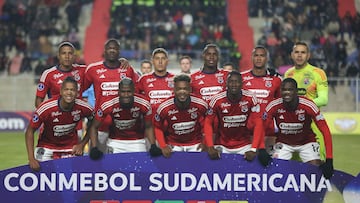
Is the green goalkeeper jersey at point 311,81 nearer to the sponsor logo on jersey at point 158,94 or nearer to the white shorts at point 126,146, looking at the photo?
the sponsor logo on jersey at point 158,94

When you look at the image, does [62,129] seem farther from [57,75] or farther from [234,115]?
[234,115]

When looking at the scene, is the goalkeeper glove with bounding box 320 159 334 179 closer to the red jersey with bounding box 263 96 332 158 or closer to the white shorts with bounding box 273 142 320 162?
the red jersey with bounding box 263 96 332 158

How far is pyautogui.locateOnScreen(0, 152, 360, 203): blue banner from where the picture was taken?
705cm

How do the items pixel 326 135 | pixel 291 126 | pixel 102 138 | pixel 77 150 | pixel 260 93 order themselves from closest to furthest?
pixel 326 135, pixel 77 150, pixel 291 126, pixel 102 138, pixel 260 93

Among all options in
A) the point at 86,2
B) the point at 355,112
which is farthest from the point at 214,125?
the point at 86,2

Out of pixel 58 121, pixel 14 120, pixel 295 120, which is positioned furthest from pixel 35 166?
pixel 14 120

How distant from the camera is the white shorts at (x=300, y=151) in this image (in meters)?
8.13

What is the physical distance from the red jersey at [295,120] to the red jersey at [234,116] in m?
0.18

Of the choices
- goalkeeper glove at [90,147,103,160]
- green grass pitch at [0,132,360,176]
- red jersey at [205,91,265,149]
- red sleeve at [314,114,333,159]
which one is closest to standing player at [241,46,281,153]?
red jersey at [205,91,265,149]

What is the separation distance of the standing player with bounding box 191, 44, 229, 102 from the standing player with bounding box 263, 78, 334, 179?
3.62ft

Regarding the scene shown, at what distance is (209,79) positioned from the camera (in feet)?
30.2

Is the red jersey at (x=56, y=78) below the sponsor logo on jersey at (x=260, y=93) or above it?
above

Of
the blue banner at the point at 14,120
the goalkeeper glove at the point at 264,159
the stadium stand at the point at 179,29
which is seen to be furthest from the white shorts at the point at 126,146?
the stadium stand at the point at 179,29

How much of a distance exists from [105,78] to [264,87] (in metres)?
1.94
